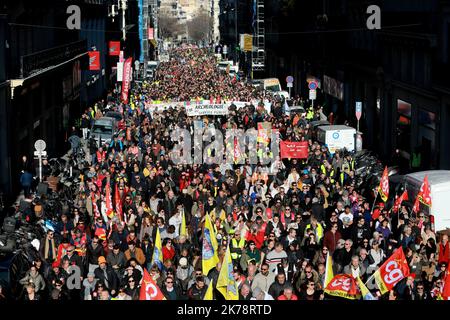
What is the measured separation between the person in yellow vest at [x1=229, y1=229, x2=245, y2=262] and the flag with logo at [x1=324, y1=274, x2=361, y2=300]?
316cm

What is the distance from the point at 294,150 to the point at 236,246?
14.7m

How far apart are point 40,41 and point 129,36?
64474 mm

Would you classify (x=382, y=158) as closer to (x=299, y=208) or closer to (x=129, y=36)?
(x=299, y=208)

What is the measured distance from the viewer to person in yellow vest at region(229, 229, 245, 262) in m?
16.8

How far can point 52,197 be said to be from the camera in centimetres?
2467

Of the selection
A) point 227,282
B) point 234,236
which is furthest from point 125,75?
point 227,282

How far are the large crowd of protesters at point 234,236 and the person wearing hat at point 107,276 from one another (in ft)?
0.05

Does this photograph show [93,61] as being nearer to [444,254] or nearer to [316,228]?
[316,228]

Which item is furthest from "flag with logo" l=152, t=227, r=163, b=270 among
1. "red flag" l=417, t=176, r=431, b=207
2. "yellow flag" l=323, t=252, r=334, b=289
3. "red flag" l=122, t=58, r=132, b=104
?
"red flag" l=122, t=58, r=132, b=104

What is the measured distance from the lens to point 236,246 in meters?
17.2

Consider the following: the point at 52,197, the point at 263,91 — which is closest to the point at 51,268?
the point at 52,197

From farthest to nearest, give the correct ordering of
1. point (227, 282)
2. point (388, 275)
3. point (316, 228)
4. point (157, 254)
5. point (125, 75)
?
point (125, 75)
point (316, 228)
point (157, 254)
point (388, 275)
point (227, 282)

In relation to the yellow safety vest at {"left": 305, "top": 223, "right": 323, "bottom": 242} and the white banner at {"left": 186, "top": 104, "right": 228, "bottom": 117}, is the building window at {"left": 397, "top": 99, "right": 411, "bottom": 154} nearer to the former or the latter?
the white banner at {"left": 186, "top": 104, "right": 228, "bottom": 117}
